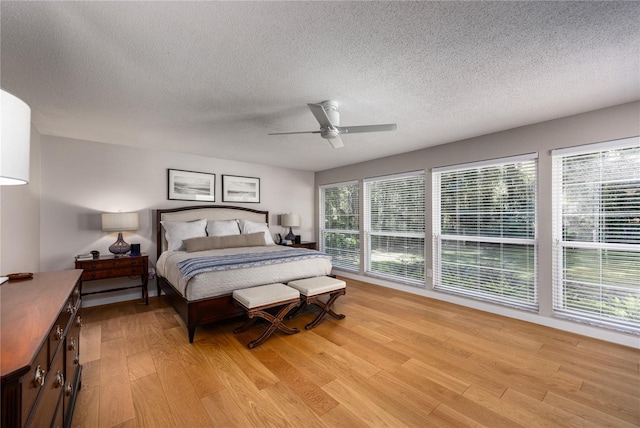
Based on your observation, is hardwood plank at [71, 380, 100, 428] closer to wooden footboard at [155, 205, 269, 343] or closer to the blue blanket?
wooden footboard at [155, 205, 269, 343]

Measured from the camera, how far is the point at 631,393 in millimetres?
1918

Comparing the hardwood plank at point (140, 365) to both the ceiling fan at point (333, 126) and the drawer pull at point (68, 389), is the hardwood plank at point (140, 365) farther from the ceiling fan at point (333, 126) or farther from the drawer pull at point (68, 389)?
the ceiling fan at point (333, 126)

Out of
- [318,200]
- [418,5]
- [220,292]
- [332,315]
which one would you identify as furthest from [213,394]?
[318,200]

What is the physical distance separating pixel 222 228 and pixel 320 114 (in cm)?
291

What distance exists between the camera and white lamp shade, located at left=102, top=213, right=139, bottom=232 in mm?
3625

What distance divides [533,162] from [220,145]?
414 cm

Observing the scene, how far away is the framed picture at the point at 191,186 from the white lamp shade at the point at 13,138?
141 inches

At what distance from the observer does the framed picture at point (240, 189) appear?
503cm

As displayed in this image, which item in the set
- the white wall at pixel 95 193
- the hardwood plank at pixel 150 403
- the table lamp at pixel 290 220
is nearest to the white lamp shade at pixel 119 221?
the white wall at pixel 95 193

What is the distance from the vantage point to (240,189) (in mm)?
5211

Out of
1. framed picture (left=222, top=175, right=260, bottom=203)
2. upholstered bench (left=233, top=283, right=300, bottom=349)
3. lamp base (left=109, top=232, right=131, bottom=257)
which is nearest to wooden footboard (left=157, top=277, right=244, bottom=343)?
upholstered bench (left=233, top=283, right=300, bottom=349)

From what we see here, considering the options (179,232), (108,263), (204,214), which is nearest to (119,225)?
(108,263)

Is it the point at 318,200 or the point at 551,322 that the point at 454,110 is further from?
the point at 318,200

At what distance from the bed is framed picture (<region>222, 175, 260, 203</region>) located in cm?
22
